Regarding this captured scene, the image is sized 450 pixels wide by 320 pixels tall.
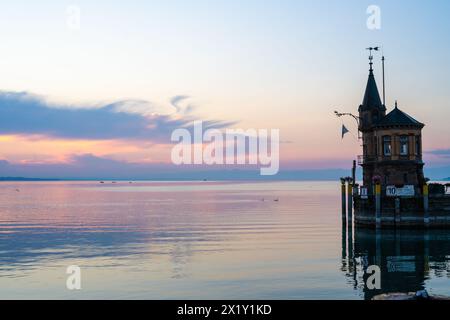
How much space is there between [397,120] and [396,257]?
1784 cm

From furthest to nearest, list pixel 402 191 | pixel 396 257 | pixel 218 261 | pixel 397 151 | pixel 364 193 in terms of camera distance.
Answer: pixel 364 193
pixel 397 151
pixel 402 191
pixel 396 257
pixel 218 261

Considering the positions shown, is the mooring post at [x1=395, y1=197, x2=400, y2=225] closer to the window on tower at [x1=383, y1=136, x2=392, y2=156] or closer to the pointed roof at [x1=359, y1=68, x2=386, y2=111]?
the window on tower at [x1=383, y1=136, x2=392, y2=156]

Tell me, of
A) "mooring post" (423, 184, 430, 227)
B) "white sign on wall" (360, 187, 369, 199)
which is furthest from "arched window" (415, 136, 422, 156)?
"white sign on wall" (360, 187, 369, 199)

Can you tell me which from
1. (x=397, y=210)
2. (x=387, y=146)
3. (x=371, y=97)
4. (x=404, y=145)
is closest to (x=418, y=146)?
(x=404, y=145)

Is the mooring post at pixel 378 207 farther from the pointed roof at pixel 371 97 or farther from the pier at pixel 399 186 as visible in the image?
the pointed roof at pixel 371 97

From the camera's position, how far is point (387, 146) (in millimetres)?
55656

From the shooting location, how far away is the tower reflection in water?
32750mm

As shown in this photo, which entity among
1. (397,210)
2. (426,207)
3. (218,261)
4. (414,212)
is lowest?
(218,261)

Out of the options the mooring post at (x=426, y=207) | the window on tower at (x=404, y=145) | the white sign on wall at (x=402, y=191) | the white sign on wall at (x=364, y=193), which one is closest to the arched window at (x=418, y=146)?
the window on tower at (x=404, y=145)

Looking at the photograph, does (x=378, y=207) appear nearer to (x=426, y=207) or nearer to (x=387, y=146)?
(x=426, y=207)

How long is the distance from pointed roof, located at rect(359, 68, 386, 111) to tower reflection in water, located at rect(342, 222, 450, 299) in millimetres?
14125

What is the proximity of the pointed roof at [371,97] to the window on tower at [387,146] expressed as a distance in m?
6.33

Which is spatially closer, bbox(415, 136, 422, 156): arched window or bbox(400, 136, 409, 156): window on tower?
bbox(400, 136, 409, 156): window on tower
